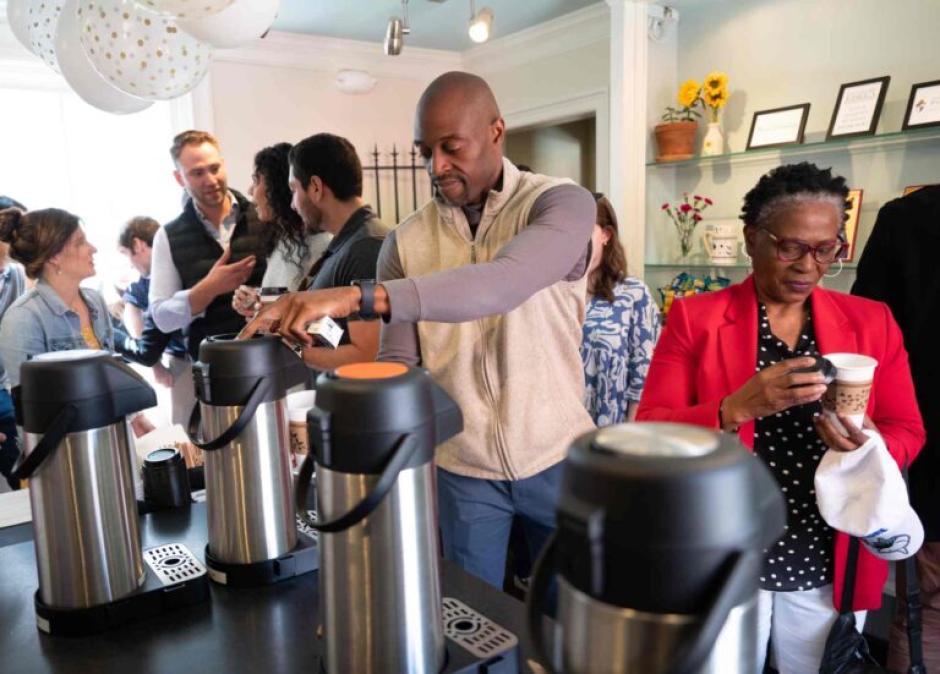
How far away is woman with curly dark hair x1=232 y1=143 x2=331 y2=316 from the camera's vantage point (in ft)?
7.05

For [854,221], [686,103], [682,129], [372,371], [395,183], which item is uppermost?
[686,103]

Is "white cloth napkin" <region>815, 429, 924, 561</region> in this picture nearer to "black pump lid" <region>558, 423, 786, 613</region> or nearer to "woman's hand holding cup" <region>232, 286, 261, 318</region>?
"black pump lid" <region>558, 423, 786, 613</region>

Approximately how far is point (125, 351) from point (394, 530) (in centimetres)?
270

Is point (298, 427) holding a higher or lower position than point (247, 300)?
lower

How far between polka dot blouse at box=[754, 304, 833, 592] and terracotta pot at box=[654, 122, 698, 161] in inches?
77.3

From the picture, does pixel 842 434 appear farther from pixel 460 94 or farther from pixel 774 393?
pixel 460 94

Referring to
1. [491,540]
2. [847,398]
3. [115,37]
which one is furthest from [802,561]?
[115,37]

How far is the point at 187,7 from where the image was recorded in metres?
1.49

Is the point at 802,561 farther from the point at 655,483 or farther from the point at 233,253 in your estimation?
the point at 233,253

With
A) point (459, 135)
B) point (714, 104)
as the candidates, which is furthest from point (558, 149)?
point (459, 135)

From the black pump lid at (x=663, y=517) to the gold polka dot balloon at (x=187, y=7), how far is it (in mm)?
1430

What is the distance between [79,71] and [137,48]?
0.39 metres

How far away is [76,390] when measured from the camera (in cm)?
84

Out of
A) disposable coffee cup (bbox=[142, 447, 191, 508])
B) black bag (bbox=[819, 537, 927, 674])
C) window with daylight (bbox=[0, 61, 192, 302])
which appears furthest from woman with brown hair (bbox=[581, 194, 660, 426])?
window with daylight (bbox=[0, 61, 192, 302])
